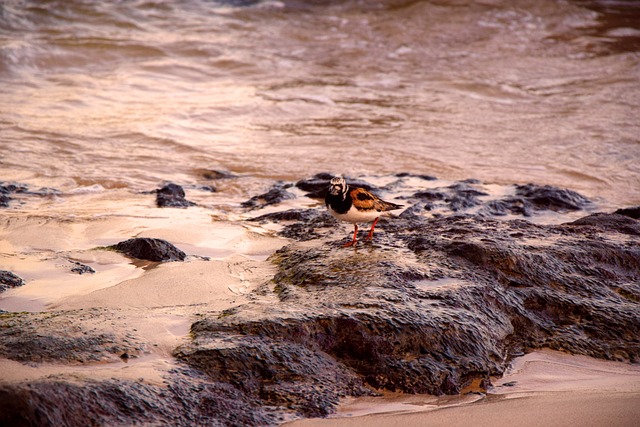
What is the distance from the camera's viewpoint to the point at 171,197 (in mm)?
6934

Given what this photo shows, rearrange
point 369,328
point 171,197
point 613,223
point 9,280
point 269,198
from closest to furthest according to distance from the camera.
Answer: point 369,328
point 9,280
point 613,223
point 171,197
point 269,198

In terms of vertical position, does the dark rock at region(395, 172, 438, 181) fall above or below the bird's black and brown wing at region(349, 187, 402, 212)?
below

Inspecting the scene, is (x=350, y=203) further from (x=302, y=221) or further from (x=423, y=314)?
(x=423, y=314)

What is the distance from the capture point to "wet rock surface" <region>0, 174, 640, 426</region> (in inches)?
121

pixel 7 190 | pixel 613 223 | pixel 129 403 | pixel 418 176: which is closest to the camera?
pixel 129 403

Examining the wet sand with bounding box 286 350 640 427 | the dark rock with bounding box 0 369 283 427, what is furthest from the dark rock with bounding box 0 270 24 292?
the wet sand with bounding box 286 350 640 427

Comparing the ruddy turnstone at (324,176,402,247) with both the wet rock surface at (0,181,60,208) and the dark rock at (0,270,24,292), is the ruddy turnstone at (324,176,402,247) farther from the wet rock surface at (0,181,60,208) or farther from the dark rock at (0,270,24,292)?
the wet rock surface at (0,181,60,208)

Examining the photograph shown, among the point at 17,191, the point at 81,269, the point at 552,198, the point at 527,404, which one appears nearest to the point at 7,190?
the point at 17,191

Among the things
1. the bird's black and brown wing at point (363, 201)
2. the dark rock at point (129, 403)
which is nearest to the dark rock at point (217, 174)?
the bird's black and brown wing at point (363, 201)

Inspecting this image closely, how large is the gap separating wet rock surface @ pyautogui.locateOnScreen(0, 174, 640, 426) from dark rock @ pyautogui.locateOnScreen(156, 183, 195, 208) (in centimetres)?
162

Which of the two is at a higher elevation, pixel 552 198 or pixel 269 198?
pixel 552 198

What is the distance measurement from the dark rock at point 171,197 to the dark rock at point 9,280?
2360mm

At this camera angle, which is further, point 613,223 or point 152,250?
point 613,223

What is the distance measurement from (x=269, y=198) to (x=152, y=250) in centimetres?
232
